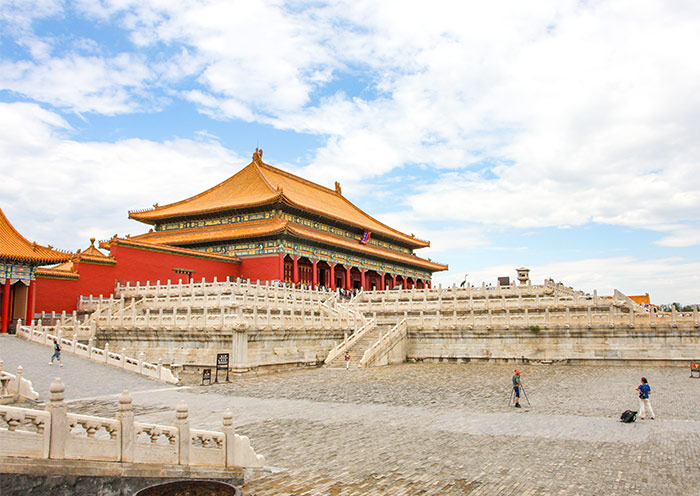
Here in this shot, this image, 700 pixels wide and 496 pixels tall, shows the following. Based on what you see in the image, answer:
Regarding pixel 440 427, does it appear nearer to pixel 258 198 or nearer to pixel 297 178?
pixel 258 198

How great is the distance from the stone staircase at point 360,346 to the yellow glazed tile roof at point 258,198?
55.4 ft

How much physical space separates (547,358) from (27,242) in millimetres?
26516

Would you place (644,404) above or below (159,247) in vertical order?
below

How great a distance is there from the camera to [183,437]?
822 cm

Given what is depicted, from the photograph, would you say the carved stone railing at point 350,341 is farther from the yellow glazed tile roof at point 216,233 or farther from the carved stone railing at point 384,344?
the yellow glazed tile roof at point 216,233

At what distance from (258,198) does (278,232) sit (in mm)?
5317

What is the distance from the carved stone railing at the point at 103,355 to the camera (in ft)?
63.5

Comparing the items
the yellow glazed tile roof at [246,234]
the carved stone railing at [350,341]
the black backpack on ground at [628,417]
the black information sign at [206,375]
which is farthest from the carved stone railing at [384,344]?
the yellow glazed tile roof at [246,234]

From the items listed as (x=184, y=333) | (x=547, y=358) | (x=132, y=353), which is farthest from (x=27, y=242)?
(x=547, y=358)

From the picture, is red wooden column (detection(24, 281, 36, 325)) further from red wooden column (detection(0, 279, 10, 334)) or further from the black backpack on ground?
the black backpack on ground

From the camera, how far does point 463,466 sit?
28.9ft

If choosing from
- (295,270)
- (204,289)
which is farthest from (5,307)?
(295,270)

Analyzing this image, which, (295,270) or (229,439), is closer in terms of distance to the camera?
(229,439)

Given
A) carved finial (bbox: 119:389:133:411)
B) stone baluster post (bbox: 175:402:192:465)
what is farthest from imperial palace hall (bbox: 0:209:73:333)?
stone baluster post (bbox: 175:402:192:465)
